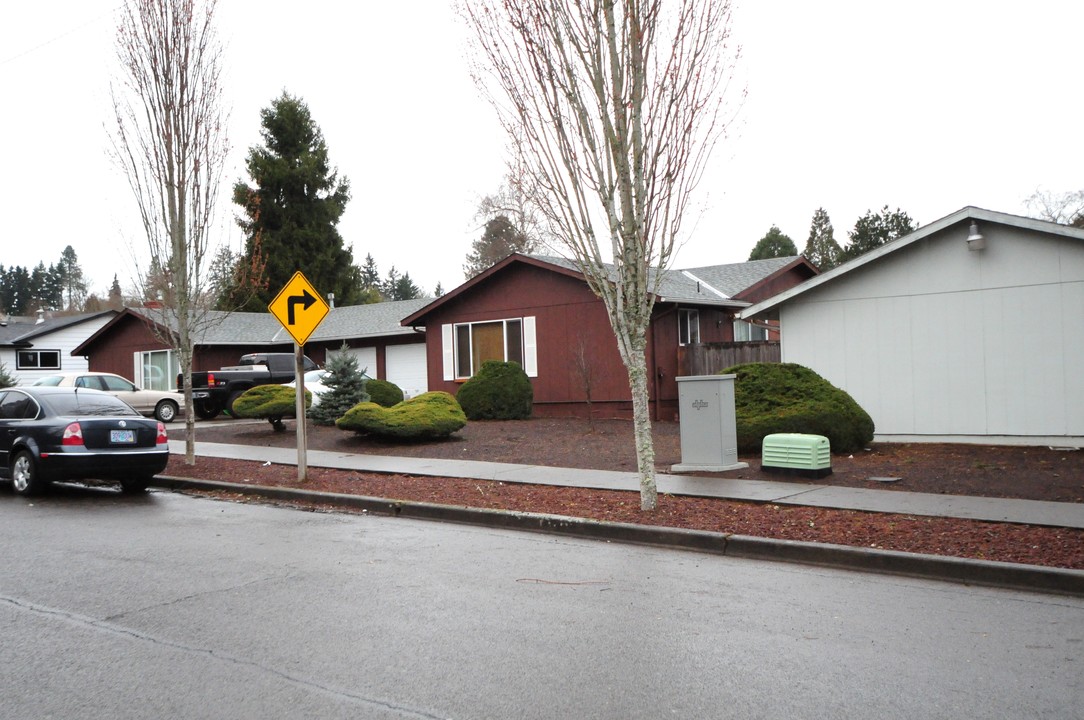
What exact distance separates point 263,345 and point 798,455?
87.3ft

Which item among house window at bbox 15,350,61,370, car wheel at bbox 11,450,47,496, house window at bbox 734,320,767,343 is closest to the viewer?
car wheel at bbox 11,450,47,496

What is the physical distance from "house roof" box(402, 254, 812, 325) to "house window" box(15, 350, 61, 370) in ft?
85.5

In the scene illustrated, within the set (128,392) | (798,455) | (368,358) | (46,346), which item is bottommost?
(798,455)

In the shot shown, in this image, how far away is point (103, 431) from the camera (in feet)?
40.9

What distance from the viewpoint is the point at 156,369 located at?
34531 mm

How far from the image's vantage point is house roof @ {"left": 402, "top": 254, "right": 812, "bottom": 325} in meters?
23.0

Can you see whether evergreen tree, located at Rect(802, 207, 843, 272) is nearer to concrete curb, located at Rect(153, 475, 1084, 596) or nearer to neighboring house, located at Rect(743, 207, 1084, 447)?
neighboring house, located at Rect(743, 207, 1084, 447)

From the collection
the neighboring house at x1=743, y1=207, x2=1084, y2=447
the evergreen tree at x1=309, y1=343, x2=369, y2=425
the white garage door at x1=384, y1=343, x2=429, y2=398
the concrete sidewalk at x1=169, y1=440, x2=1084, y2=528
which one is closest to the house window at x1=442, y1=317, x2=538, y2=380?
the evergreen tree at x1=309, y1=343, x2=369, y2=425

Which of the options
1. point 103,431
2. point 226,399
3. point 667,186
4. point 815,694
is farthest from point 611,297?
point 226,399

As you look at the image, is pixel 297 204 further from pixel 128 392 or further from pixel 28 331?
pixel 128 392

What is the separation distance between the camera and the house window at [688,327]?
23562 millimetres

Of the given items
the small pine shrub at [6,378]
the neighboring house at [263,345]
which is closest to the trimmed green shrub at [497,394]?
the neighboring house at [263,345]

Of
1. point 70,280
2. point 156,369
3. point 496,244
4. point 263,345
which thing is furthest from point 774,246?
point 70,280

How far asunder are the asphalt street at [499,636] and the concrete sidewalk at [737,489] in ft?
7.75
